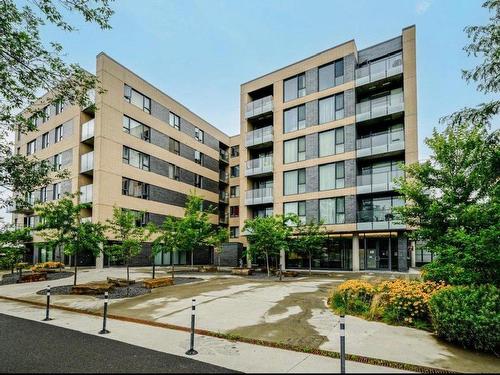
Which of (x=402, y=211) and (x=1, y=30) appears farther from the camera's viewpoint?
(x=402, y=211)

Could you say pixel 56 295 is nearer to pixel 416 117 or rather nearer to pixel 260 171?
pixel 260 171

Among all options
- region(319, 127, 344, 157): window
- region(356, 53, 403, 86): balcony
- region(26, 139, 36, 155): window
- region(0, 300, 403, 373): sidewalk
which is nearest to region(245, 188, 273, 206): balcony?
region(319, 127, 344, 157): window

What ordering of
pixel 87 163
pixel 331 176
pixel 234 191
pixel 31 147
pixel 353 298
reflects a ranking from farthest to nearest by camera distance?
1. pixel 234 191
2. pixel 31 147
3. pixel 87 163
4. pixel 331 176
5. pixel 353 298

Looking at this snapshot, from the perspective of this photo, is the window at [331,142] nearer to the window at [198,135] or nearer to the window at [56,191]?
the window at [198,135]

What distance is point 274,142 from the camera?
33.4 metres

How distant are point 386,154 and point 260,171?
11.8 m

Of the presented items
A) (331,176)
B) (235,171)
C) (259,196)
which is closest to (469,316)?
(331,176)

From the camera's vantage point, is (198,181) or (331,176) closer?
(331,176)

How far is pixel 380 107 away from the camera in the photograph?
27.8m

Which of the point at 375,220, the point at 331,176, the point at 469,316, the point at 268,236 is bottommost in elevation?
the point at 469,316

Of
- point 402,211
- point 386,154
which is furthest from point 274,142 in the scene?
point 402,211

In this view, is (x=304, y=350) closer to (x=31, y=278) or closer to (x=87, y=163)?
(x=31, y=278)

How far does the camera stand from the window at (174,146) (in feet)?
130

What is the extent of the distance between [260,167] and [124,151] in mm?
13353
